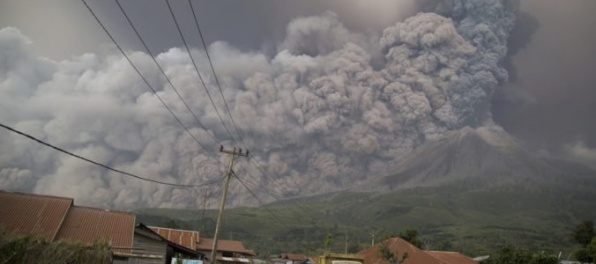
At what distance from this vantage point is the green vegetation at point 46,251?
49.2 ft

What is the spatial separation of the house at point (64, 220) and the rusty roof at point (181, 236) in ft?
64.7

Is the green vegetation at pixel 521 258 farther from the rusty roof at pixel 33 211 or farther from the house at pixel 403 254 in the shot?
the rusty roof at pixel 33 211

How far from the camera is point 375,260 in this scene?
2201 inches

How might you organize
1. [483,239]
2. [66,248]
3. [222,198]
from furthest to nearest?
1. [483,239]
2. [222,198]
3. [66,248]

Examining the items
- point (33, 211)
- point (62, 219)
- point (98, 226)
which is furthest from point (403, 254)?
point (33, 211)

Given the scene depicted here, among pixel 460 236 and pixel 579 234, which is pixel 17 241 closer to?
pixel 579 234

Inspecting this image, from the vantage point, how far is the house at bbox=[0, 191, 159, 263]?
27.5 meters

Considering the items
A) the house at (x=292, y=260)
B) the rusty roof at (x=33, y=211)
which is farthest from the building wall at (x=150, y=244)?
the house at (x=292, y=260)

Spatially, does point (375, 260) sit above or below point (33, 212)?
below

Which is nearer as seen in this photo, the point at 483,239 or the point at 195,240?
the point at 195,240

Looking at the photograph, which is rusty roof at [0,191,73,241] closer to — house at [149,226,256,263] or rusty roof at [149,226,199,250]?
house at [149,226,256,263]

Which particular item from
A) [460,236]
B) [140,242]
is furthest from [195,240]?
[460,236]

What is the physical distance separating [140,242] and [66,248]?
17.4 meters

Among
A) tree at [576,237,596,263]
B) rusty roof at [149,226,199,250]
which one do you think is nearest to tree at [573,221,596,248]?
tree at [576,237,596,263]
